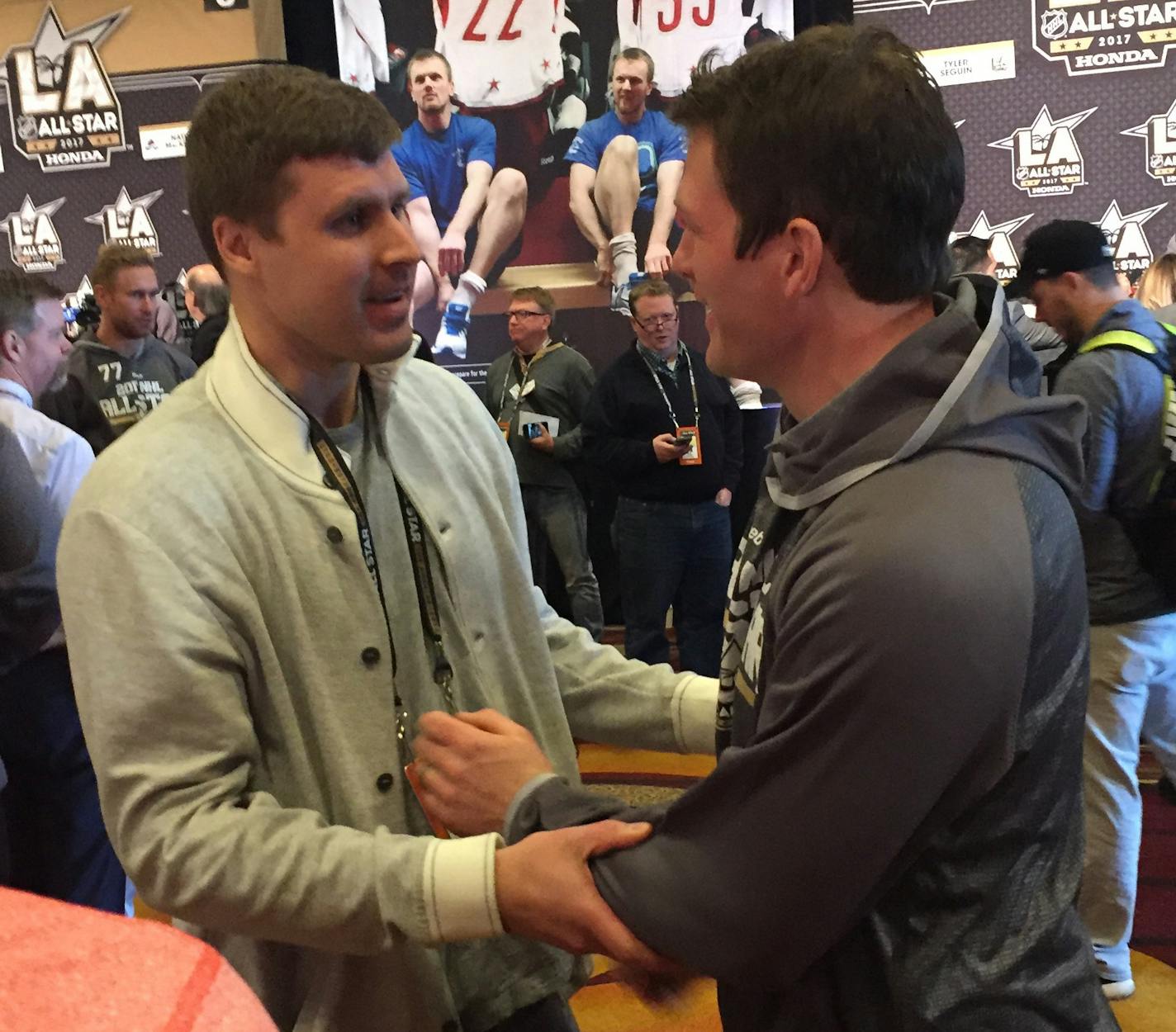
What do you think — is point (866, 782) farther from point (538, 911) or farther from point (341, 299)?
point (341, 299)

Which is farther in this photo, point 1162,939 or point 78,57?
point 78,57

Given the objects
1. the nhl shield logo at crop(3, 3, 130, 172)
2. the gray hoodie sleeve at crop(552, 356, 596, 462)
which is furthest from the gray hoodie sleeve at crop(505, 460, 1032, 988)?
the nhl shield logo at crop(3, 3, 130, 172)

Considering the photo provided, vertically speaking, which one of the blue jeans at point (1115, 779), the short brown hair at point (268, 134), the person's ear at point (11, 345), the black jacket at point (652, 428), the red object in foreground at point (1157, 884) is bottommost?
the red object in foreground at point (1157, 884)

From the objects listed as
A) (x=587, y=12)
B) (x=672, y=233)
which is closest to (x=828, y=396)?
(x=672, y=233)

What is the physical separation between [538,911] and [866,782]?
378 millimetres

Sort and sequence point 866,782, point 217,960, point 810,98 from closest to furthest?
point 217,960 → point 866,782 → point 810,98

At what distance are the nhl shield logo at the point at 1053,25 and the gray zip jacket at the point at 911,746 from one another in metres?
5.47

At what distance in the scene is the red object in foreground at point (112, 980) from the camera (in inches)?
15.5

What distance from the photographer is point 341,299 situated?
1235mm

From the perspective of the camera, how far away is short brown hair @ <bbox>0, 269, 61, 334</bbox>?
3.04m

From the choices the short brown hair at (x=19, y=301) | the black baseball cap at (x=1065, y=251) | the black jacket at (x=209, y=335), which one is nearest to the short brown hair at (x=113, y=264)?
the black jacket at (x=209, y=335)

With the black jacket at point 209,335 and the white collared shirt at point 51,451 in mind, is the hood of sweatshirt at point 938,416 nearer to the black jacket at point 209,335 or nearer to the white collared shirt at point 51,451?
the white collared shirt at point 51,451

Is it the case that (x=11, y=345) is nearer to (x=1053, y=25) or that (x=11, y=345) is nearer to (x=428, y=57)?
(x=428, y=57)

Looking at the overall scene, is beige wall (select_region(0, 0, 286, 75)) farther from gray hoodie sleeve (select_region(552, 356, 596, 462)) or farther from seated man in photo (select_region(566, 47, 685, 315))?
gray hoodie sleeve (select_region(552, 356, 596, 462))
